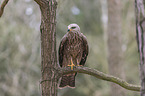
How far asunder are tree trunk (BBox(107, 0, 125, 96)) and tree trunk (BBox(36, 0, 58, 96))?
4.14m

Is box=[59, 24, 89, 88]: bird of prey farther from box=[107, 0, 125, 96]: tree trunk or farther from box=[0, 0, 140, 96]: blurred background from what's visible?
box=[0, 0, 140, 96]: blurred background

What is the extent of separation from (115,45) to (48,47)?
4.75 m

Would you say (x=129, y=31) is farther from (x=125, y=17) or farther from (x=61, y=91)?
(x=61, y=91)

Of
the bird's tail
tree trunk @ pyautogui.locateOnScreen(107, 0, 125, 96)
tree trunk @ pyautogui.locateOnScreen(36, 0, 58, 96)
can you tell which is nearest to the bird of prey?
the bird's tail

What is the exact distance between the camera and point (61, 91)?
1538cm

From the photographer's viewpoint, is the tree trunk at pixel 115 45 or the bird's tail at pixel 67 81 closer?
the bird's tail at pixel 67 81

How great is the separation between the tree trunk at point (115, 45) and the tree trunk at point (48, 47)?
13.6 ft

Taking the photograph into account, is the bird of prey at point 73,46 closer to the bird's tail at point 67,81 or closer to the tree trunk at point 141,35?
the bird's tail at point 67,81

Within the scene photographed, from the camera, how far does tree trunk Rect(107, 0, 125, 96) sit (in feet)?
21.8

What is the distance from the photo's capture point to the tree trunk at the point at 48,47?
246cm

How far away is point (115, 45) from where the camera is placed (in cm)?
694

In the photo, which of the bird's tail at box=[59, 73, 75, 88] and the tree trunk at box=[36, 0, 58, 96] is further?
the bird's tail at box=[59, 73, 75, 88]

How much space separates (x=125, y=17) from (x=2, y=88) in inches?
355

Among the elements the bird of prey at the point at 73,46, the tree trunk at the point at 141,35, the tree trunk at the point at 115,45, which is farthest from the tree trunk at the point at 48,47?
the tree trunk at the point at 115,45
